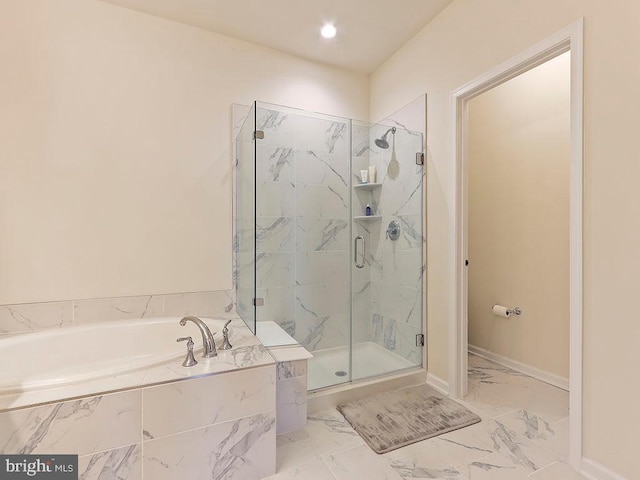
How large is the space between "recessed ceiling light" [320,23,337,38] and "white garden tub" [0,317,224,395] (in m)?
2.33

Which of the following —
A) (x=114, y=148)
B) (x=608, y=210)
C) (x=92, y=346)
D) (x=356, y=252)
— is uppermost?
(x=114, y=148)

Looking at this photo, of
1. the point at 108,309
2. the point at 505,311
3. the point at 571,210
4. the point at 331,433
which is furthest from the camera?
the point at 505,311

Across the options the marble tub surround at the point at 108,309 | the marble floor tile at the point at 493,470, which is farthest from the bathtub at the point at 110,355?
the marble floor tile at the point at 493,470

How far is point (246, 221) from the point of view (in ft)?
7.99

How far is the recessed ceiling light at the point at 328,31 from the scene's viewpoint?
7.89ft

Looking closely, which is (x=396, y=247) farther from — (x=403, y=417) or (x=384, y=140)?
(x=403, y=417)

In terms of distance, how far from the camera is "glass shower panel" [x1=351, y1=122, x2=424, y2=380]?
2559 millimetres

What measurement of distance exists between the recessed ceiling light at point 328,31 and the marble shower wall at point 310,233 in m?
0.61

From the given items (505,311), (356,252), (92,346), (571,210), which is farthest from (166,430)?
(505,311)

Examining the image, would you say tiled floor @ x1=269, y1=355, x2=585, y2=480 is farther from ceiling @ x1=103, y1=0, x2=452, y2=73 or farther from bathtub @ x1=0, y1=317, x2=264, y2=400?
ceiling @ x1=103, y1=0, x2=452, y2=73

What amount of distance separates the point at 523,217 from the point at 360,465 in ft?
7.35

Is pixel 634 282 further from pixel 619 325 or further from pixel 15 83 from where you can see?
pixel 15 83

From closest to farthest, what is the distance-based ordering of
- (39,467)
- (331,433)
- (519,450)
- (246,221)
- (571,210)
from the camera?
(39,467), (571,210), (519,450), (331,433), (246,221)

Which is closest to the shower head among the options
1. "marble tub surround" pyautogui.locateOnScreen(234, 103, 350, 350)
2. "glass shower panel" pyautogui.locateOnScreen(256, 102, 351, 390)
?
"marble tub surround" pyautogui.locateOnScreen(234, 103, 350, 350)
